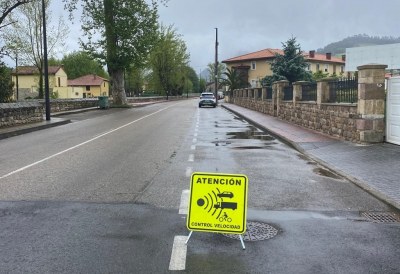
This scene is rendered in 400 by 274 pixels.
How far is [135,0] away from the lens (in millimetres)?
41875

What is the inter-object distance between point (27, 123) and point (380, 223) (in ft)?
66.9

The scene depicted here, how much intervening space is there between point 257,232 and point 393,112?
9128 millimetres

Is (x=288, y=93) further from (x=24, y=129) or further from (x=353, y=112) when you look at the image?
(x=24, y=129)

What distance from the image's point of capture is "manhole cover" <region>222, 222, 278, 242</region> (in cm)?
527

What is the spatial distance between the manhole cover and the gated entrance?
28.0ft

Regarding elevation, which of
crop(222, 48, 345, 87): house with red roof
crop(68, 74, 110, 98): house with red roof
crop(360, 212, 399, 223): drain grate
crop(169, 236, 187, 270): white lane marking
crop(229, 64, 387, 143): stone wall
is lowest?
crop(360, 212, 399, 223): drain grate

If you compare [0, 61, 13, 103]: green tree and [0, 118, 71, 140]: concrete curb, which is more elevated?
[0, 61, 13, 103]: green tree

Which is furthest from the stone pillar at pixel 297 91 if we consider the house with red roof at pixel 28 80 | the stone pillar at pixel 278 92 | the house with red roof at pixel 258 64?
the house with red roof at pixel 28 80

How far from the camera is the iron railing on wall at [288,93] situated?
2385cm

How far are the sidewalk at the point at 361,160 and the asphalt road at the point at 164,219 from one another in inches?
11.7

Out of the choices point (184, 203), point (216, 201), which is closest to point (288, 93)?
point (184, 203)

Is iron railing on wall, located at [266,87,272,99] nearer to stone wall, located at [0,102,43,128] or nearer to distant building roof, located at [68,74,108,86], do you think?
stone wall, located at [0,102,43,128]

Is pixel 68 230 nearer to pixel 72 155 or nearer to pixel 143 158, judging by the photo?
pixel 143 158

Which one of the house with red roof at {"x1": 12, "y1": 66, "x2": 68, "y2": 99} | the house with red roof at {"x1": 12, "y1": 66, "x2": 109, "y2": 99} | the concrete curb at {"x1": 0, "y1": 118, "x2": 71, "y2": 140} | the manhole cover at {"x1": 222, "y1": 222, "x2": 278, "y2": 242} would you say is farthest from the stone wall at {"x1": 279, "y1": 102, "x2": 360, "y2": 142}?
the house with red roof at {"x1": 12, "y1": 66, "x2": 68, "y2": 99}
